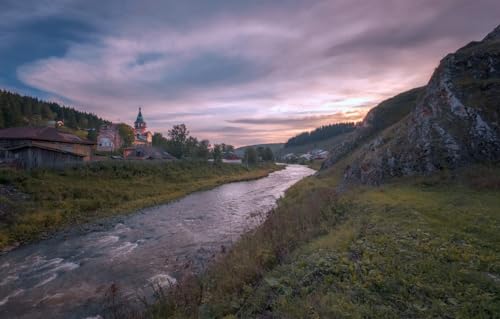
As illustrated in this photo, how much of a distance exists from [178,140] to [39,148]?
38.2m

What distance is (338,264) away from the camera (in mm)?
5559

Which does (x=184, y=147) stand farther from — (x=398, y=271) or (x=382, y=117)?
(x=398, y=271)

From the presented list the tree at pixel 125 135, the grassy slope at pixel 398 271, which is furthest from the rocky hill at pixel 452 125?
the tree at pixel 125 135

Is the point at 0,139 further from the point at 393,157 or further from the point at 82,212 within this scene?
the point at 393,157

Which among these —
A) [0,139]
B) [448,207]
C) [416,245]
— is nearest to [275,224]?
[416,245]

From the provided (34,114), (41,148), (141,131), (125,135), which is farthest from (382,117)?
(34,114)

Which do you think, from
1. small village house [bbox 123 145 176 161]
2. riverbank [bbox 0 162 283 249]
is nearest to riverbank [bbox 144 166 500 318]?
riverbank [bbox 0 162 283 249]

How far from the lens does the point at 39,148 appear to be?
2686cm

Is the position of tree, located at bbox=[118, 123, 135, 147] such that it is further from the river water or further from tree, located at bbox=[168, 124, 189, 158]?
the river water

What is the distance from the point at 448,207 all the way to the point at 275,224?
21.8 feet

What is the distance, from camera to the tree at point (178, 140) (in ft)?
209

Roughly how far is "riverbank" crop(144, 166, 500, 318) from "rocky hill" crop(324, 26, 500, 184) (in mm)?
3530

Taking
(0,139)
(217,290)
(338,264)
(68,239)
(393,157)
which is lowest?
(68,239)

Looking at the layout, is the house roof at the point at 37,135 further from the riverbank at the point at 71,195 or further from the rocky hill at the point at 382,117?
the rocky hill at the point at 382,117
